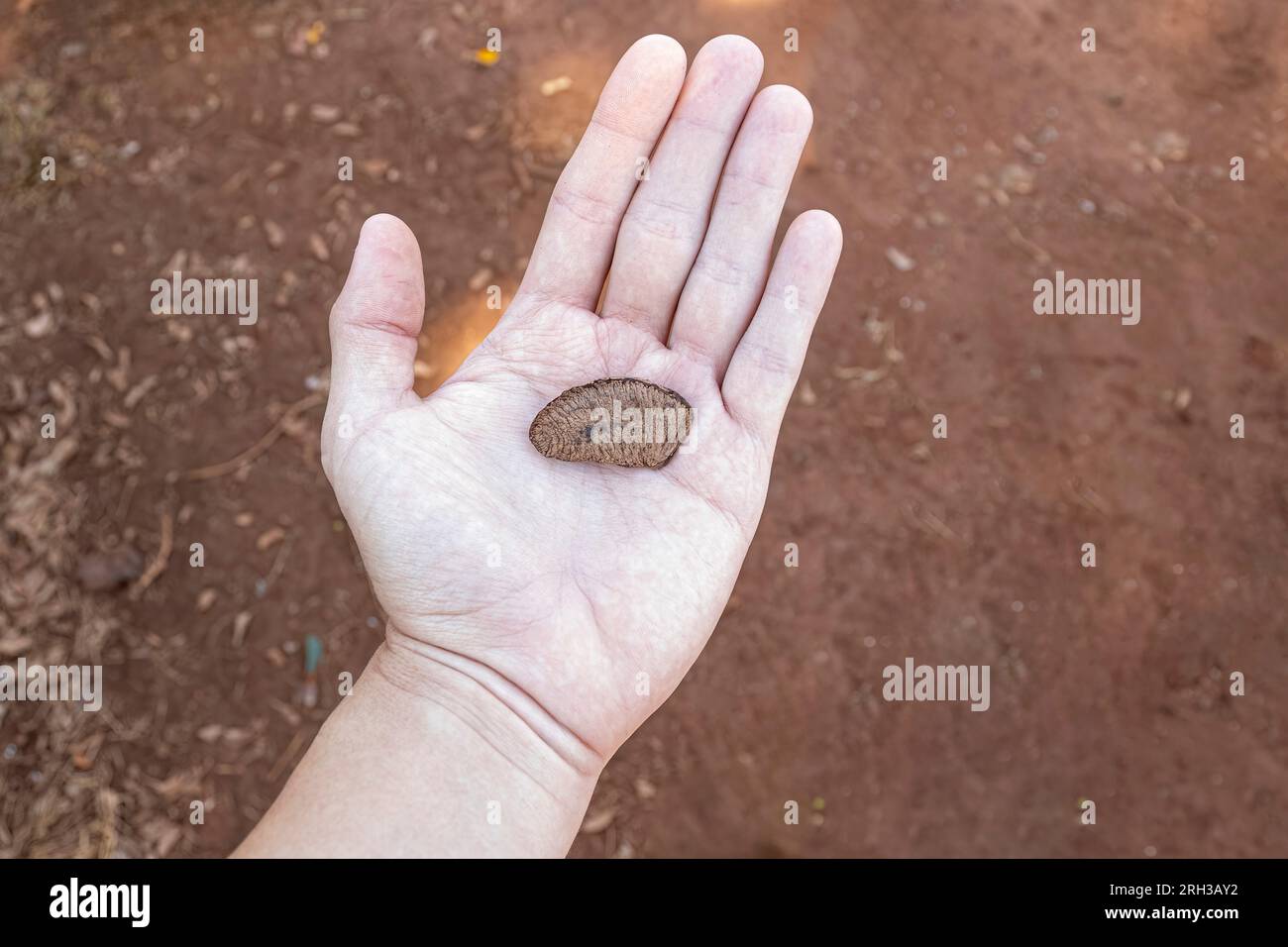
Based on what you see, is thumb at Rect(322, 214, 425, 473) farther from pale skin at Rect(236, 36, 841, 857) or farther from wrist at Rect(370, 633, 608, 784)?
wrist at Rect(370, 633, 608, 784)

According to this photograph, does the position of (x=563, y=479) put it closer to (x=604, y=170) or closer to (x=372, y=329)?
(x=372, y=329)

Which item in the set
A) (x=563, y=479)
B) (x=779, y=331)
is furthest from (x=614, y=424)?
(x=779, y=331)

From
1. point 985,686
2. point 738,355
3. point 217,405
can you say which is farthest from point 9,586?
point 985,686

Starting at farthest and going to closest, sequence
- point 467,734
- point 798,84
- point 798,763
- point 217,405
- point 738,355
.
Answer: point 798,84, point 217,405, point 798,763, point 738,355, point 467,734

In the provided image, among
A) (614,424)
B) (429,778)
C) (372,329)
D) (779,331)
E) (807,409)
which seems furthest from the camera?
(807,409)

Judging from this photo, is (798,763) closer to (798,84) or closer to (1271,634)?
(1271,634)

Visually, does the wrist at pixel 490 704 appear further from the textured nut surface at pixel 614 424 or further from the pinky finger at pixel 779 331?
the pinky finger at pixel 779 331
